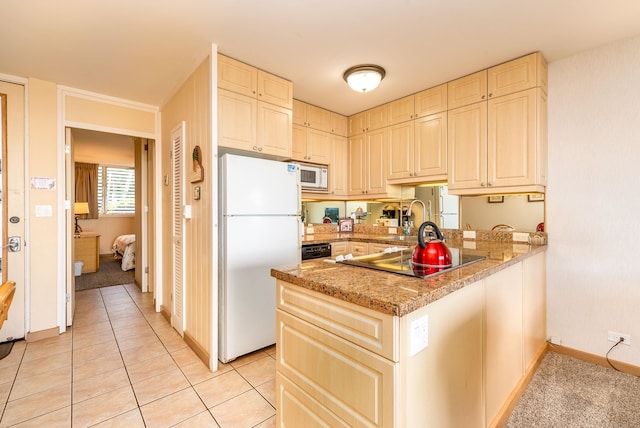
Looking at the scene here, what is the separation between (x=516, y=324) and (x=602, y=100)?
1.97 metres

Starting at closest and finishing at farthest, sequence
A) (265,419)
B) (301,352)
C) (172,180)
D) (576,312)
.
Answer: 1. (301,352)
2. (265,419)
3. (576,312)
4. (172,180)

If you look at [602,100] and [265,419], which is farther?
[602,100]

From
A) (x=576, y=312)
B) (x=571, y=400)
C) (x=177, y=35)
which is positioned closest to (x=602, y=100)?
(x=576, y=312)

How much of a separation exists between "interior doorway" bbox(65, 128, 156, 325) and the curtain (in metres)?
0.03

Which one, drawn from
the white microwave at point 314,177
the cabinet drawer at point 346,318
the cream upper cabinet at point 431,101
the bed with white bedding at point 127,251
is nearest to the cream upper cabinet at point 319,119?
the white microwave at point 314,177

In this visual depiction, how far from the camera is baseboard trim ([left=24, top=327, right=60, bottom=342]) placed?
9.09ft

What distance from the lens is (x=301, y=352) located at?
1.33 metres

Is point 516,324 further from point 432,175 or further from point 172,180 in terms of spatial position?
point 172,180

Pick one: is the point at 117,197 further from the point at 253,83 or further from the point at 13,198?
the point at 253,83

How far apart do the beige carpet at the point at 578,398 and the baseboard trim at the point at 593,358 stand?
0.05 m

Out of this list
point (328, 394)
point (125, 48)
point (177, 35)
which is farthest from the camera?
point (125, 48)

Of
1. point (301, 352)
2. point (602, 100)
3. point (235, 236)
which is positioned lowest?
point (301, 352)

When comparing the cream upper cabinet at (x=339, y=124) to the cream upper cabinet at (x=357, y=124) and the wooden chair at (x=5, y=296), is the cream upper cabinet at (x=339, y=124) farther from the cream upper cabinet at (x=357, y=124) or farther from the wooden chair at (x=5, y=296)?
the wooden chair at (x=5, y=296)

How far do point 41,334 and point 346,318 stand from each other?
132 inches
